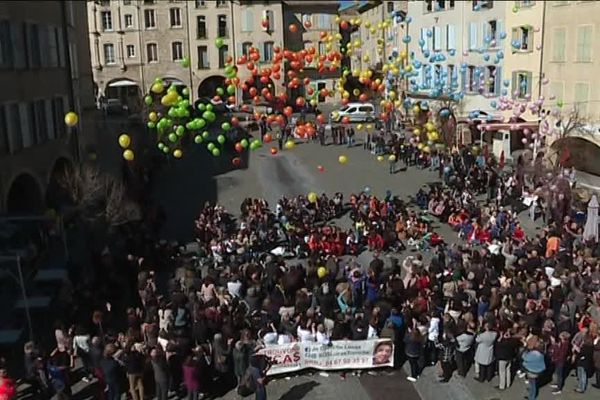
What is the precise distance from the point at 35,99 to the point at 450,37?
1041 inches

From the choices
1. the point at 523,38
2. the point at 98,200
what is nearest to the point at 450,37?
the point at 523,38

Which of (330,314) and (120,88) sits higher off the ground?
(120,88)

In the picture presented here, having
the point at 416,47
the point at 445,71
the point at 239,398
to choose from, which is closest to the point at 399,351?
the point at 239,398

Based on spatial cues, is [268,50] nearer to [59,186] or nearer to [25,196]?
[59,186]

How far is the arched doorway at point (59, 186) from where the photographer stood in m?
23.5

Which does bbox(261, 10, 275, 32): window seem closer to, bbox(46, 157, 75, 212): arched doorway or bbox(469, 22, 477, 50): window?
bbox(469, 22, 477, 50): window

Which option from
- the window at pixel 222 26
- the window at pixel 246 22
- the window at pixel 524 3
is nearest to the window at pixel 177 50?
the window at pixel 222 26

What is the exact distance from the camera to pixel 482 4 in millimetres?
38812

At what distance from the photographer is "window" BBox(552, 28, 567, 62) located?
32188mm

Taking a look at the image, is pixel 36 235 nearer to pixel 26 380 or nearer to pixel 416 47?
pixel 26 380

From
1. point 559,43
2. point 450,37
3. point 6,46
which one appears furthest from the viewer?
point 450,37

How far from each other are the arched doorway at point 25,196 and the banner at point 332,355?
1183 centimetres

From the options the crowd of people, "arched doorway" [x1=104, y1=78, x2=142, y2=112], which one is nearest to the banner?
the crowd of people

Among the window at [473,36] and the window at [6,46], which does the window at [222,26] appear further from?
the window at [6,46]
